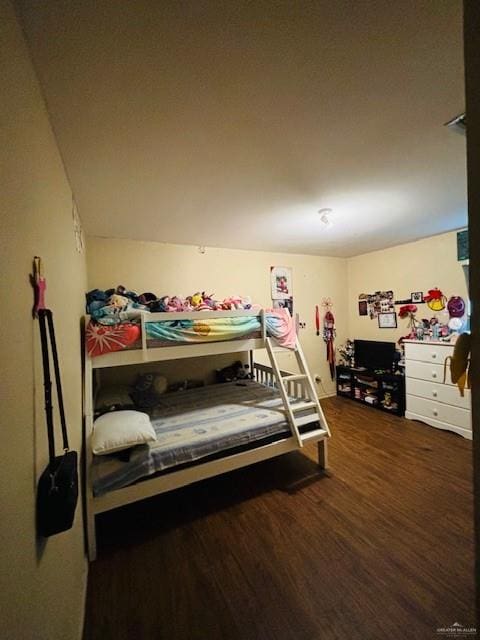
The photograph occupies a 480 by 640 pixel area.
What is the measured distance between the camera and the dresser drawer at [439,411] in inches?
110

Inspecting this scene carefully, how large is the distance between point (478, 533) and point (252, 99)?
1568mm

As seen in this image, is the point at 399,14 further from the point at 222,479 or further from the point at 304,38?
the point at 222,479

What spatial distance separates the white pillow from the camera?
60.6 inches

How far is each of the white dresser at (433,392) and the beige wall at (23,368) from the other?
11.8 ft

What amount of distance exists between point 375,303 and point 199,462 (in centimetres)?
354

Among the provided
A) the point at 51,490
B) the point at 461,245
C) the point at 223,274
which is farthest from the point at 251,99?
the point at 461,245

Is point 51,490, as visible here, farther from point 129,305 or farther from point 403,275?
point 403,275

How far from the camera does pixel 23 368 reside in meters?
0.68

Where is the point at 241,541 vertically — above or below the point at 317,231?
below

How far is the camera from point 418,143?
1.43 meters

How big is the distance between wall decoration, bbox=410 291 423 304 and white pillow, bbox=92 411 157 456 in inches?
145

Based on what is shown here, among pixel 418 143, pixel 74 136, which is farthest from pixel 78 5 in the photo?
pixel 418 143

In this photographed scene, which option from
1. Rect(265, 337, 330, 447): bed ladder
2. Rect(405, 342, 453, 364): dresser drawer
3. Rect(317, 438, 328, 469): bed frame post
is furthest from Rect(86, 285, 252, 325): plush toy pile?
Rect(405, 342, 453, 364): dresser drawer

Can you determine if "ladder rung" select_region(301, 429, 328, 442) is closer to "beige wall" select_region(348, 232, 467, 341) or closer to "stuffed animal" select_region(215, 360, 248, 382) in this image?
"stuffed animal" select_region(215, 360, 248, 382)
